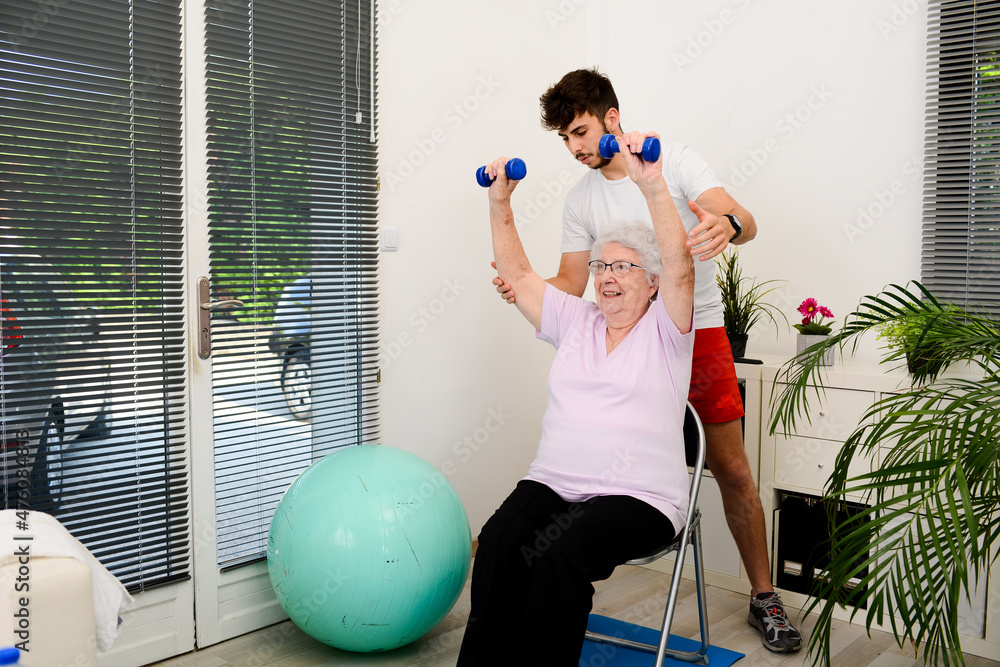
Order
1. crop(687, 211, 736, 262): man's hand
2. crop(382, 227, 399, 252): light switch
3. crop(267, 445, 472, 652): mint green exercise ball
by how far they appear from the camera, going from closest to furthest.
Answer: crop(687, 211, 736, 262): man's hand → crop(267, 445, 472, 652): mint green exercise ball → crop(382, 227, 399, 252): light switch

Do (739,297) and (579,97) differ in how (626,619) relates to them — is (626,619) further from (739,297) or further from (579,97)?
(579,97)

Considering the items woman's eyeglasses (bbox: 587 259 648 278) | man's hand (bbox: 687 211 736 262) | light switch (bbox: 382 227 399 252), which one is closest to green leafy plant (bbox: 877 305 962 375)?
man's hand (bbox: 687 211 736 262)

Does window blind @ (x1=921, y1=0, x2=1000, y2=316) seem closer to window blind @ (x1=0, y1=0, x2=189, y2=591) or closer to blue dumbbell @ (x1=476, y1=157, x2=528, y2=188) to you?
blue dumbbell @ (x1=476, y1=157, x2=528, y2=188)

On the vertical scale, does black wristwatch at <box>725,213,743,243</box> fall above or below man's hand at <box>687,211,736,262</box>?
above

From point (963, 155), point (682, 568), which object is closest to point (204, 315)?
point (682, 568)

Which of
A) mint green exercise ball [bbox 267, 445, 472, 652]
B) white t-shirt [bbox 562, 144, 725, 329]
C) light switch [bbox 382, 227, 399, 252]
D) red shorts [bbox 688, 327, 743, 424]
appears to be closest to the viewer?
mint green exercise ball [bbox 267, 445, 472, 652]

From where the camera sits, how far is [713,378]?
2.43 m

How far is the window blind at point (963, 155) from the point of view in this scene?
2559 millimetres

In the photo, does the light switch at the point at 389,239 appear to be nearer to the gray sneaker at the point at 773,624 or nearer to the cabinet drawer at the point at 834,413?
the cabinet drawer at the point at 834,413

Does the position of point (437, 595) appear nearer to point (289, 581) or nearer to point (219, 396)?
point (289, 581)

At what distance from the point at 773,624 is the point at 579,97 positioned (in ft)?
5.45

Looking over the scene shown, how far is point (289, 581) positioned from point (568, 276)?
1.23 metres

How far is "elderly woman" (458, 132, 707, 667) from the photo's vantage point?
1.79m

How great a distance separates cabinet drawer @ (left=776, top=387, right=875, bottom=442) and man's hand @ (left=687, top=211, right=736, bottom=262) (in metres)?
0.94
